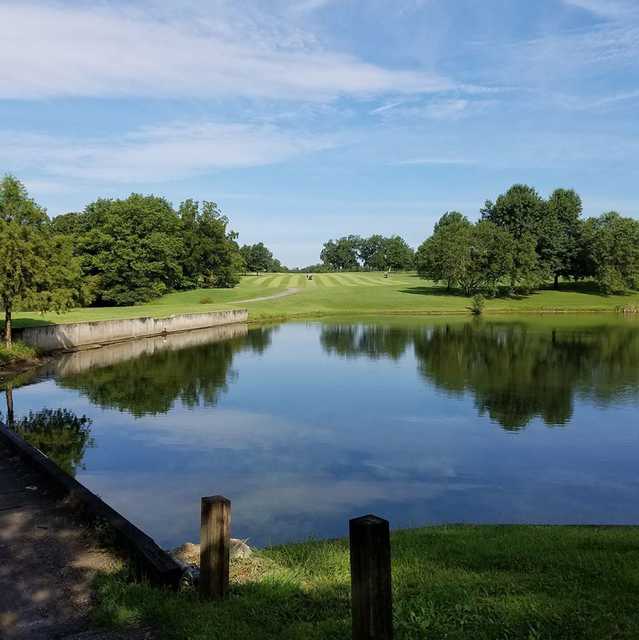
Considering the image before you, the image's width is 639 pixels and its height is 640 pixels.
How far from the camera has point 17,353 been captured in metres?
31.9

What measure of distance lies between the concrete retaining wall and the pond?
2.86 meters

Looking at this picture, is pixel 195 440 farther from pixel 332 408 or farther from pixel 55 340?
pixel 55 340

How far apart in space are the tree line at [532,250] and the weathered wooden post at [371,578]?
76.9 m

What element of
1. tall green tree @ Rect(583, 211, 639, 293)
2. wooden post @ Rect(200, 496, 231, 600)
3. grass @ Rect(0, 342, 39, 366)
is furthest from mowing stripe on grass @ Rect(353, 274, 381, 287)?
wooden post @ Rect(200, 496, 231, 600)

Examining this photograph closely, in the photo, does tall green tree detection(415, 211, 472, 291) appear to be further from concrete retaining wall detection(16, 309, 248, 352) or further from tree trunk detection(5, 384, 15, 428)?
tree trunk detection(5, 384, 15, 428)

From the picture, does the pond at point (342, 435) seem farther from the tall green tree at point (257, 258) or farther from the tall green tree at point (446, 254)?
the tall green tree at point (257, 258)

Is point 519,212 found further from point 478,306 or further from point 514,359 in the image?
point 514,359

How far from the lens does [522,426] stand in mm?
19047

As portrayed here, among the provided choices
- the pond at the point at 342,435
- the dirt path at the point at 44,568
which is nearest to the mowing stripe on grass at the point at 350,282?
the pond at the point at 342,435

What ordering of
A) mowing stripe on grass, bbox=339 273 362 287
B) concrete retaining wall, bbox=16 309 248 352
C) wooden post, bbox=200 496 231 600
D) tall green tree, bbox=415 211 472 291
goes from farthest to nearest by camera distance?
mowing stripe on grass, bbox=339 273 362 287
tall green tree, bbox=415 211 472 291
concrete retaining wall, bbox=16 309 248 352
wooden post, bbox=200 496 231 600

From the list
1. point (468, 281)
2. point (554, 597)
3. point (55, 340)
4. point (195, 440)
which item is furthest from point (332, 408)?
point (468, 281)

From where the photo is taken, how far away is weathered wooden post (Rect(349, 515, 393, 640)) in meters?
4.04

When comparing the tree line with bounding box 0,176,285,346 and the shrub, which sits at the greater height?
the tree line with bounding box 0,176,285,346

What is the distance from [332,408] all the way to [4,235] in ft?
57.7
